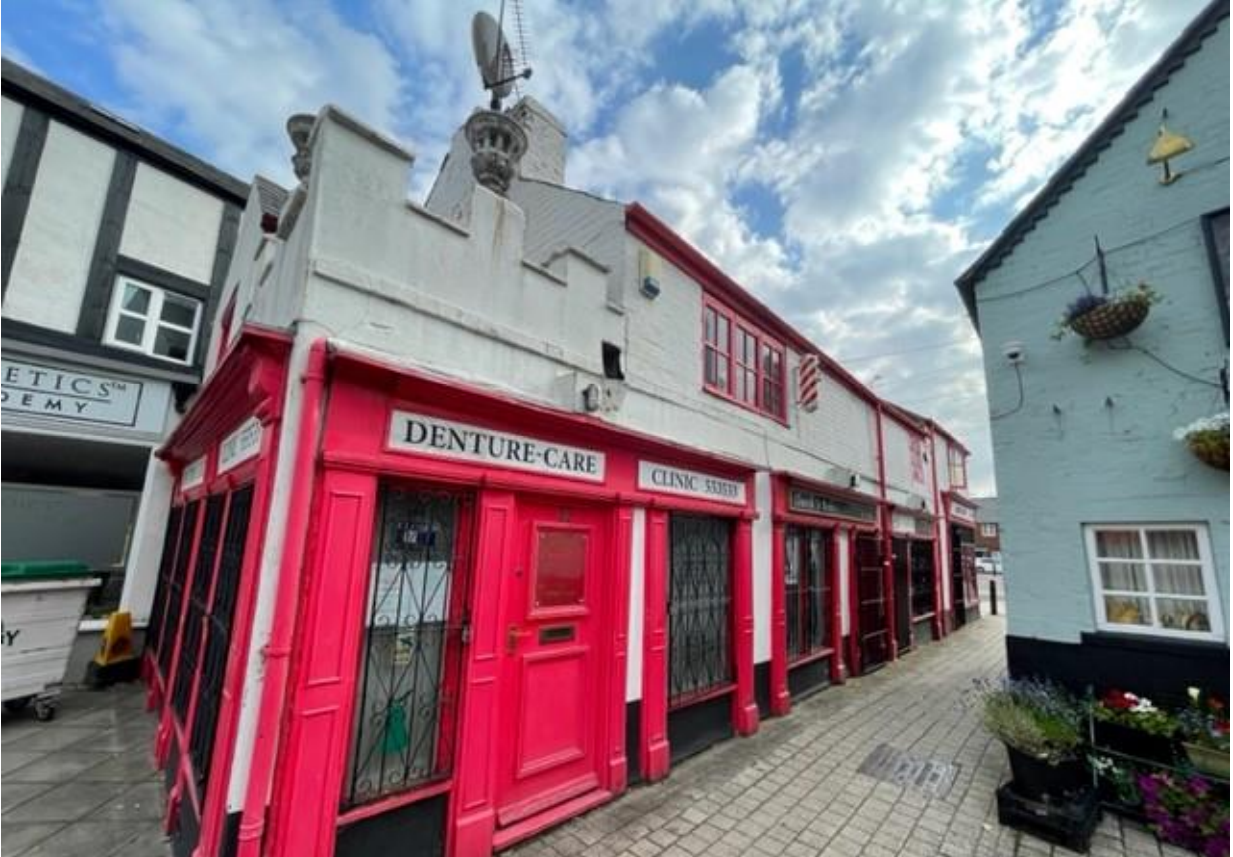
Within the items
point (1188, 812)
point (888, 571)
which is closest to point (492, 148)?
point (1188, 812)

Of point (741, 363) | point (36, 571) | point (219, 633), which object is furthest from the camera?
point (741, 363)

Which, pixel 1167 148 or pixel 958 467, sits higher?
pixel 1167 148

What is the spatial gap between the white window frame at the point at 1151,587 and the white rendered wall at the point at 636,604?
452 centimetres

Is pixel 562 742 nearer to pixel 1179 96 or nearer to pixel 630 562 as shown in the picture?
pixel 630 562

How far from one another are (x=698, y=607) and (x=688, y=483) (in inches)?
57.3

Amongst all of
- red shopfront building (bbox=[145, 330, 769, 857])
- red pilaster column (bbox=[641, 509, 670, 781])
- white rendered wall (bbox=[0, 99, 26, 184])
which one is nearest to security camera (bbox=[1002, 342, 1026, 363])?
red shopfront building (bbox=[145, 330, 769, 857])

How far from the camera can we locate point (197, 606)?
191 inches

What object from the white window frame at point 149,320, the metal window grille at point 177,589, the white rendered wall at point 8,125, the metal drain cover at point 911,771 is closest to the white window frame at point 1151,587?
the metal drain cover at point 911,771

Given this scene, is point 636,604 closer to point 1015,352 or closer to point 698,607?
point 698,607

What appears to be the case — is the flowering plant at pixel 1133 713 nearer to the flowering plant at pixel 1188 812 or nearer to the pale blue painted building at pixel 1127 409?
the pale blue painted building at pixel 1127 409

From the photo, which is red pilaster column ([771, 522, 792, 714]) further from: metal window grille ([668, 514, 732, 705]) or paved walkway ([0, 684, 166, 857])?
paved walkway ([0, 684, 166, 857])

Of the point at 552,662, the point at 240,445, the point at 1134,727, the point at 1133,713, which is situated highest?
the point at 240,445

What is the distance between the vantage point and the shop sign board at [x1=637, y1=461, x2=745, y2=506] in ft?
18.2

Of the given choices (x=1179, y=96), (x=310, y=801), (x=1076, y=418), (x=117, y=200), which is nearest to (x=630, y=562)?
(x=310, y=801)
